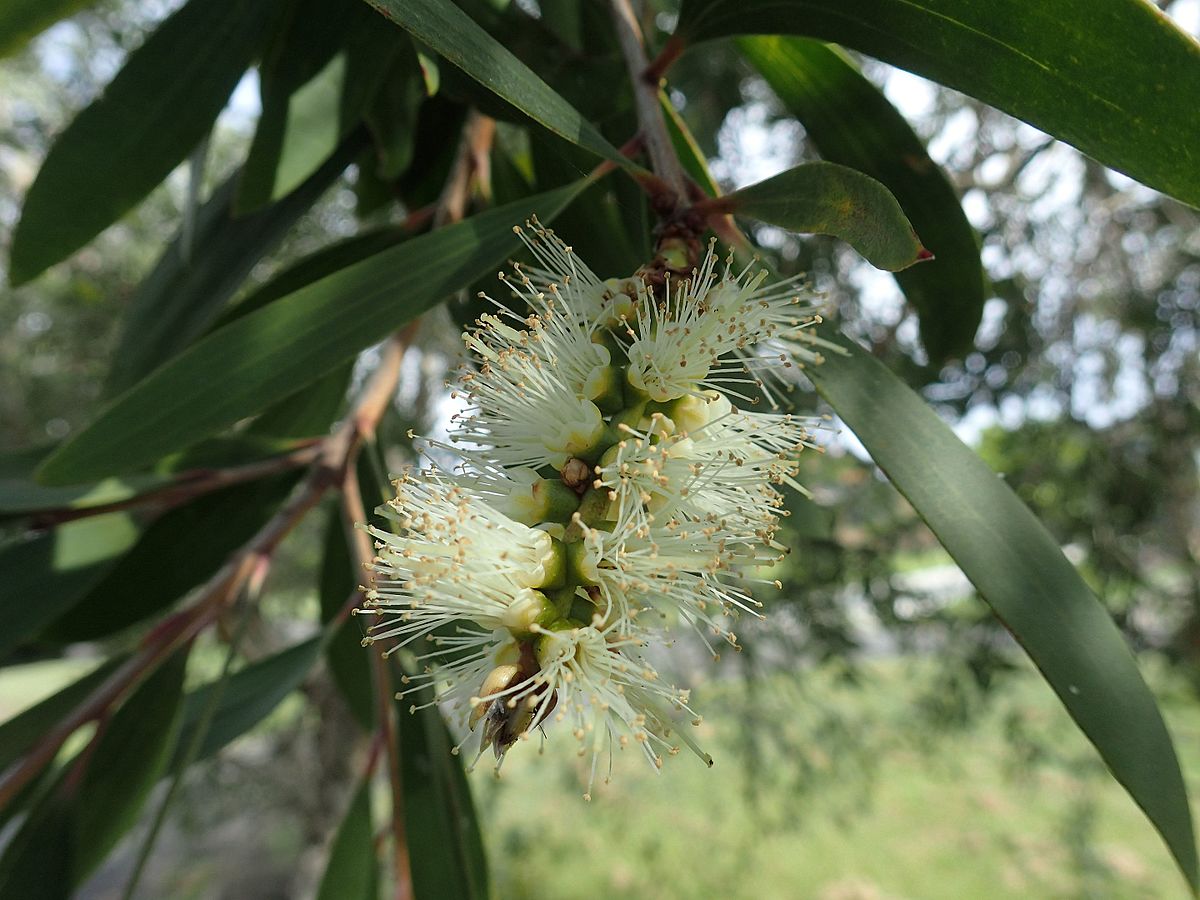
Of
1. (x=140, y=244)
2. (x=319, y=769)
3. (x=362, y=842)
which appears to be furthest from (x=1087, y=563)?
(x=140, y=244)

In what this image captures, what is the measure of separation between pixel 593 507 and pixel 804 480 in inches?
53.2

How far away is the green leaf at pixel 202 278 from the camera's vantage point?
1.25m

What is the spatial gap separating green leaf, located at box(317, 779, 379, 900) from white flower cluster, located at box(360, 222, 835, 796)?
0.57 m

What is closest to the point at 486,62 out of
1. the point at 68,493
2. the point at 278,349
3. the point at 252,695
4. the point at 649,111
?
the point at 649,111

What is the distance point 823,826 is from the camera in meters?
6.31

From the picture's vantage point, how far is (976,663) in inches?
101

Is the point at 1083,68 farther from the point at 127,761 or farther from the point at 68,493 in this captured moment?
the point at 127,761

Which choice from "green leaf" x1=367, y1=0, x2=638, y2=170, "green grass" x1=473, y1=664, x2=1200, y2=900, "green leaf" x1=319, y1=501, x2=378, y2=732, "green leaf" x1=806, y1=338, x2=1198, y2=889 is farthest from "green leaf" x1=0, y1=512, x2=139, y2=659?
"green grass" x1=473, y1=664, x2=1200, y2=900

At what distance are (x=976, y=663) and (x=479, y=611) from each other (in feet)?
7.72

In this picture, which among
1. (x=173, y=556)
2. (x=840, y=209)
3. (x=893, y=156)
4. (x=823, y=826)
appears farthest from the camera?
(x=823, y=826)

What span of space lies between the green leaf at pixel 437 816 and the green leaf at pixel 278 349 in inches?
16.7

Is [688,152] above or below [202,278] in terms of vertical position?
below

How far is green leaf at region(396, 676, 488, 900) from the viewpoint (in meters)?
1.03

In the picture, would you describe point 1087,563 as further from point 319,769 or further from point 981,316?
point 319,769
